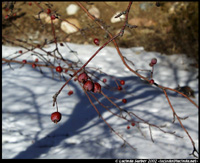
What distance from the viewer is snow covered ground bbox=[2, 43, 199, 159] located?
5.30 feet

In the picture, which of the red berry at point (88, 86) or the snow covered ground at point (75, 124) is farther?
the snow covered ground at point (75, 124)

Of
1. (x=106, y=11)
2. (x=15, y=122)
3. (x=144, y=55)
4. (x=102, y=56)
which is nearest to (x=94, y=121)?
(x=15, y=122)

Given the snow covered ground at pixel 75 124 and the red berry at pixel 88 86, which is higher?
the red berry at pixel 88 86

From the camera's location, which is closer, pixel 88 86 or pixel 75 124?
pixel 88 86

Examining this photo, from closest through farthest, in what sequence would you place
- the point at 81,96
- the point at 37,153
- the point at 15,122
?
the point at 37,153 < the point at 15,122 < the point at 81,96

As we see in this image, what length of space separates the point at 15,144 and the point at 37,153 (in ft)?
0.68

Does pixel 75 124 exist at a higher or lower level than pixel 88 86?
lower

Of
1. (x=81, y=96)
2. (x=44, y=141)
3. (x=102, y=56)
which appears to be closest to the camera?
(x=44, y=141)

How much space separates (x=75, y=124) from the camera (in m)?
1.96

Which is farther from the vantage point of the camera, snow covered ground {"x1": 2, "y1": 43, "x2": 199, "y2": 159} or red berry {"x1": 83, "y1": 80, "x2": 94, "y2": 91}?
snow covered ground {"x1": 2, "y1": 43, "x2": 199, "y2": 159}

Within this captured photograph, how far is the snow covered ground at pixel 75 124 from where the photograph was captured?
1.61 m

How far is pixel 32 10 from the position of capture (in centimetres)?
466

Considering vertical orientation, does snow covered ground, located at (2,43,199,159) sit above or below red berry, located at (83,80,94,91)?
below

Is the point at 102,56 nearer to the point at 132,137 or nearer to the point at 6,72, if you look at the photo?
the point at 6,72
